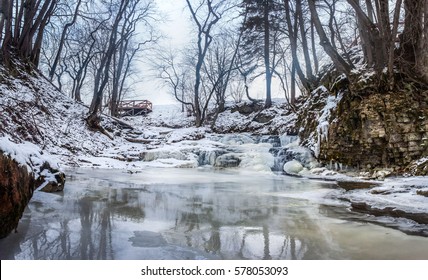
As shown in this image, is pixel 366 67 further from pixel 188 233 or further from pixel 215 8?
pixel 215 8

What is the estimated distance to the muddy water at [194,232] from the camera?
187 cm

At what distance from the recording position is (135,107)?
28.2 meters

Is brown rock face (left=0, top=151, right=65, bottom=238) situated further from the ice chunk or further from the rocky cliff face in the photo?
the ice chunk

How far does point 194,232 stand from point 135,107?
27.1m

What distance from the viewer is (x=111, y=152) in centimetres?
1116

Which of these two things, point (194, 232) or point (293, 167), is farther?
point (293, 167)

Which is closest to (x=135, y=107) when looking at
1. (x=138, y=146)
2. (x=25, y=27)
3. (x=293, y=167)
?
(x=138, y=146)

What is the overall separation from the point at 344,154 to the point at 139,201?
5.59 meters

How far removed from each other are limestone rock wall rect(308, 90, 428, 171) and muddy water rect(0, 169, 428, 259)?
3918mm

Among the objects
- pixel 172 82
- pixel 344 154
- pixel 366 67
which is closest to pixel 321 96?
pixel 366 67

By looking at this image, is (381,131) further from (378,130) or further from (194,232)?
(194,232)

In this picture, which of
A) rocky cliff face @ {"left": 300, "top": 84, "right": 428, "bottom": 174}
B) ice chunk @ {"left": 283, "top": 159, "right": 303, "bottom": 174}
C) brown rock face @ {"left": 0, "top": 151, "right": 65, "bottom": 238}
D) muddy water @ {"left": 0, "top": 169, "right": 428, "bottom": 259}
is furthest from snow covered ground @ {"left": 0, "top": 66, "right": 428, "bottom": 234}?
brown rock face @ {"left": 0, "top": 151, "right": 65, "bottom": 238}

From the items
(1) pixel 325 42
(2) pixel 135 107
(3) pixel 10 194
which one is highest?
(2) pixel 135 107

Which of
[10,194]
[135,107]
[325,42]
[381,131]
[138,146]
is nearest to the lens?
[10,194]
